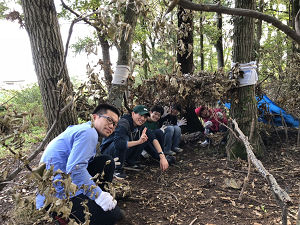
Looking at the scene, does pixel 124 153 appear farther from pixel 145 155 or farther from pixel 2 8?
pixel 2 8

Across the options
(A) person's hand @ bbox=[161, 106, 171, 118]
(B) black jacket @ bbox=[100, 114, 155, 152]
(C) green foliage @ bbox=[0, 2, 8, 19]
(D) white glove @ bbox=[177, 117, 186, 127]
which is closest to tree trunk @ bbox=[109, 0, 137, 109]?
(B) black jacket @ bbox=[100, 114, 155, 152]

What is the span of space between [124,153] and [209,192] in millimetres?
1256

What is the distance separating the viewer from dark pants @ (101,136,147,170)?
10.8 ft

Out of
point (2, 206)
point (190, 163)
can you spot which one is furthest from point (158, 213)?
point (2, 206)

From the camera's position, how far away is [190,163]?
3809mm

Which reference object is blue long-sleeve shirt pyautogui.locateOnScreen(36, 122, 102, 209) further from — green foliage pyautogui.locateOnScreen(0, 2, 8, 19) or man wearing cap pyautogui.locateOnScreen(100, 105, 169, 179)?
green foliage pyautogui.locateOnScreen(0, 2, 8, 19)

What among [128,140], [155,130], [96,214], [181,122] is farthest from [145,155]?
[96,214]

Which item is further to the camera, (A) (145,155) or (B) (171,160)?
(A) (145,155)

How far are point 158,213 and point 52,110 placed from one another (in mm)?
1708

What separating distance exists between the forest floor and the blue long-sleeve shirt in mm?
664

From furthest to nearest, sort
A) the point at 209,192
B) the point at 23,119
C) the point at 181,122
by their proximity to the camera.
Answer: the point at 181,122, the point at 209,192, the point at 23,119

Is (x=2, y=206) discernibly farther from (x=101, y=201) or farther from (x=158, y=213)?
(x=158, y=213)

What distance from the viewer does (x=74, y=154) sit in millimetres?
1942

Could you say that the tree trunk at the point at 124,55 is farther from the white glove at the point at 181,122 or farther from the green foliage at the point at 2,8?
the green foliage at the point at 2,8
